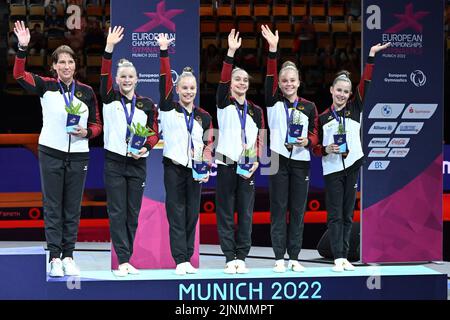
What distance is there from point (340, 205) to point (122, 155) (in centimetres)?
197

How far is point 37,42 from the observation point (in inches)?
536

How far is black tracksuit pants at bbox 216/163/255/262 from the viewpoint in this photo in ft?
23.1

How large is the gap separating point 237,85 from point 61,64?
148 centimetres

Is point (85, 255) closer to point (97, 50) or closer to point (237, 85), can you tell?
point (237, 85)

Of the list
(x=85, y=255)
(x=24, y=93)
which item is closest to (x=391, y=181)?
(x=85, y=255)

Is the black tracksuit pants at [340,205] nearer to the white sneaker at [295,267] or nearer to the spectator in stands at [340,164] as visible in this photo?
the spectator in stands at [340,164]

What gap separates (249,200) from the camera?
7078 millimetres

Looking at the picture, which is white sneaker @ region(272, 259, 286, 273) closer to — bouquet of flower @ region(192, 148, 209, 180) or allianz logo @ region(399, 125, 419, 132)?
bouquet of flower @ region(192, 148, 209, 180)

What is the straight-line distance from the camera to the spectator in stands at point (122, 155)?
6863mm

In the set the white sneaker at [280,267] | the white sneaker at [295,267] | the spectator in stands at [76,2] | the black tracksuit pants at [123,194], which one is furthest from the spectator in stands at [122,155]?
the spectator in stands at [76,2]

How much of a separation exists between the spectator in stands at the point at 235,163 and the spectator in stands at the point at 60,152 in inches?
43.8

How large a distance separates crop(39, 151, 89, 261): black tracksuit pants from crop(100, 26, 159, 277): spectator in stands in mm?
272

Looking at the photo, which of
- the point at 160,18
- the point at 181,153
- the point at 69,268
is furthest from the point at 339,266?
the point at 160,18

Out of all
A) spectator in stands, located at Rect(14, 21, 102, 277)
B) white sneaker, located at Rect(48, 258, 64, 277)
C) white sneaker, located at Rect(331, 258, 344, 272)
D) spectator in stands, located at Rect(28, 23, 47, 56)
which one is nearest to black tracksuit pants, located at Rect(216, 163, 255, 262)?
white sneaker, located at Rect(331, 258, 344, 272)
